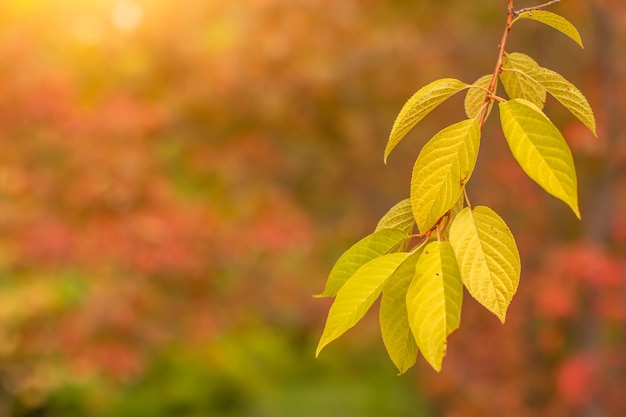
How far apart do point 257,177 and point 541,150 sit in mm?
5208

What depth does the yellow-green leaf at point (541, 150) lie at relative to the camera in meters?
0.77

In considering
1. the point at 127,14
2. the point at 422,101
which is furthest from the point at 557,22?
the point at 127,14

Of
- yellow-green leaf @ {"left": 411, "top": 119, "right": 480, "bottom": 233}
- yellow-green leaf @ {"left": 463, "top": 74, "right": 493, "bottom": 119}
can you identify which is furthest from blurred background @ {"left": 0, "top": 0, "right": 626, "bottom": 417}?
yellow-green leaf @ {"left": 411, "top": 119, "right": 480, "bottom": 233}

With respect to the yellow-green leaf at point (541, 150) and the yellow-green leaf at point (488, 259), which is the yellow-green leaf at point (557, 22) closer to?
the yellow-green leaf at point (541, 150)

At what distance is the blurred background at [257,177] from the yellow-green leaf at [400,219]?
401 centimetres

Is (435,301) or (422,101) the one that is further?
(422,101)

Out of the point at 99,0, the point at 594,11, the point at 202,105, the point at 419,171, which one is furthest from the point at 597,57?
the point at 419,171

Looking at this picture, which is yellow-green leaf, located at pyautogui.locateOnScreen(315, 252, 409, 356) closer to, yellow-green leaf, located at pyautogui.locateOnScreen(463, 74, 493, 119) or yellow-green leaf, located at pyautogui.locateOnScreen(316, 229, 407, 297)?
yellow-green leaf, located at pyautogui.locateOnScreen(316, 229, 407, 297)

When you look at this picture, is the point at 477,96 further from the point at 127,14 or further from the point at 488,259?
the point at 127,14

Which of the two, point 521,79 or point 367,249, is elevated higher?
point 521,79

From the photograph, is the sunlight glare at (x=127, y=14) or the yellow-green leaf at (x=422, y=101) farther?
the sunlight glare at (x=127, y=14)

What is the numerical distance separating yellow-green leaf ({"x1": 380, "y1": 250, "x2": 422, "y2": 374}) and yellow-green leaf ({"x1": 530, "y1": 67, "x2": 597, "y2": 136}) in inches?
10.1

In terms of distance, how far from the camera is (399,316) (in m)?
0.86

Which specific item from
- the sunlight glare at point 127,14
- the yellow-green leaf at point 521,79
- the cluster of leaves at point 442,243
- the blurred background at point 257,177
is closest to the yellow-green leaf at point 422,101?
the cluster of leaves at point 442,243
